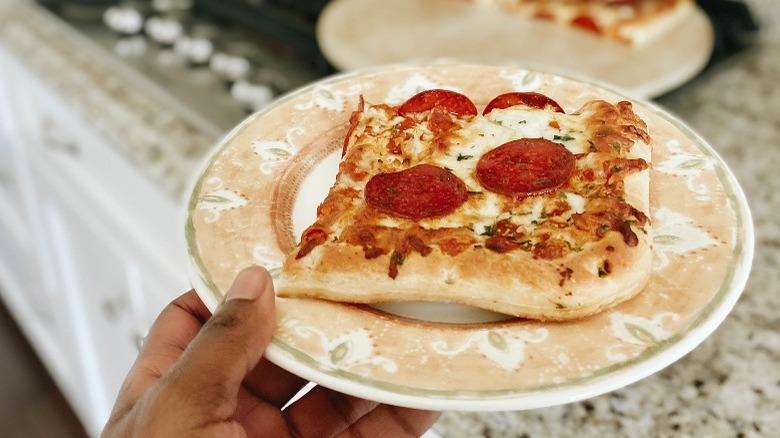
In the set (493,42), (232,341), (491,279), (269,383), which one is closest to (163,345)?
(269,383)

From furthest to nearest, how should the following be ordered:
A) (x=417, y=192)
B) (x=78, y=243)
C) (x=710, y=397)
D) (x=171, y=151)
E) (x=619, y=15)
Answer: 1. (x=78, y=243)
2. (x=619, y=15)
3. (x=171, y=151)
4. (x=710, y=397)
5. (x=417, y=192)

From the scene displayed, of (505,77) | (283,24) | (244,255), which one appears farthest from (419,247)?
(283,24)

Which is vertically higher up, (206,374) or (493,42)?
(206,374)

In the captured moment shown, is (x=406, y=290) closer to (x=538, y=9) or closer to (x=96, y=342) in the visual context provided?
(x=538, y=9)

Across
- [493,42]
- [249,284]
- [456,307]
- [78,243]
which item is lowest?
[78,243]

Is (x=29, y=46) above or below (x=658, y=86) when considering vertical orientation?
above

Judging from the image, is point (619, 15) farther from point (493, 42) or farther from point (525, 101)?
point (525, 101)

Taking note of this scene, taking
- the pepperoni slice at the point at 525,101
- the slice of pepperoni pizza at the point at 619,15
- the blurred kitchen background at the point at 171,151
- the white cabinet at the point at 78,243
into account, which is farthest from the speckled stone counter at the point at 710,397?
A: the white cabinet at the point at 78,243

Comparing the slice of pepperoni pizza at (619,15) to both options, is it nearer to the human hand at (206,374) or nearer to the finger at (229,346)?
the human hand at (206,374)
